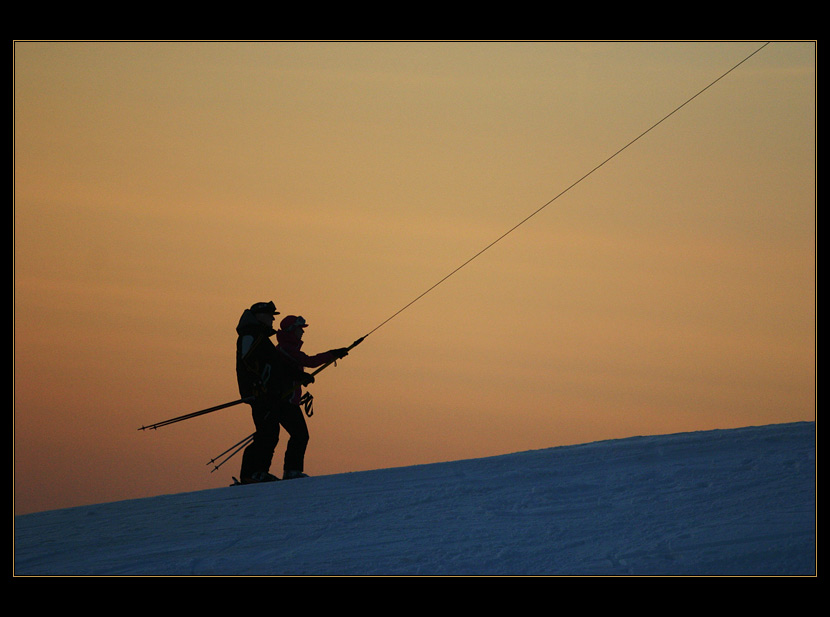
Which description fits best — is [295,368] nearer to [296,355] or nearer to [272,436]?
[296,355]

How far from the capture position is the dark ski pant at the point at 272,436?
1108 centimetres

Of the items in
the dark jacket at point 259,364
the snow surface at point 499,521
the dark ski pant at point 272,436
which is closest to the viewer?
the snow surface at point 499,521

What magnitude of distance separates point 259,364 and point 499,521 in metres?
3.26

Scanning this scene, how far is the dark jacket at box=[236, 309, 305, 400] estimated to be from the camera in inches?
429

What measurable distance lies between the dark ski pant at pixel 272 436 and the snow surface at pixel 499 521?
388 millimetres

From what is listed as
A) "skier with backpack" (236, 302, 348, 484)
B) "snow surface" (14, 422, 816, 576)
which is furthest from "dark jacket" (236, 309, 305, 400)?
"snow surface" (14, 422, 816, 576)

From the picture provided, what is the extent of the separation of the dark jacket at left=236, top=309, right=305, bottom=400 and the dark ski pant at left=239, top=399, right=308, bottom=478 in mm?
154

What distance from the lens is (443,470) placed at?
11.0 metres

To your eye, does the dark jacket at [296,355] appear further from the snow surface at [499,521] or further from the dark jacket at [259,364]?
the snow surface at [499,521]

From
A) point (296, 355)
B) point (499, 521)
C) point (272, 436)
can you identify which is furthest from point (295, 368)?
point (499, 521)

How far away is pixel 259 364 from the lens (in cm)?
1090

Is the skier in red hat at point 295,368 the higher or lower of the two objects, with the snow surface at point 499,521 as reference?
higher

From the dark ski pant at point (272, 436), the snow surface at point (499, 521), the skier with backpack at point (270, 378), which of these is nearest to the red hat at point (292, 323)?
the skier with backpack at point (270, 378)
